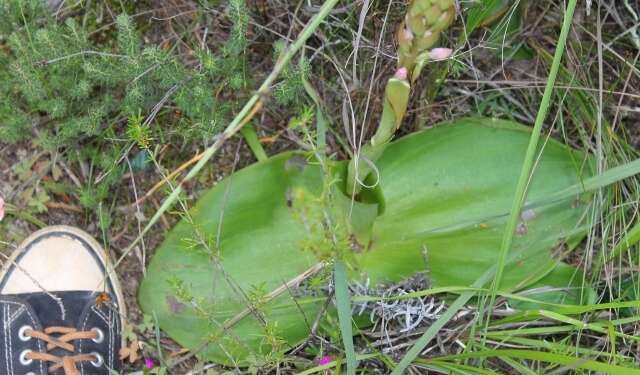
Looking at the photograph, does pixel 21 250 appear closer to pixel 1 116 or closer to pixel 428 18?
pixel 1 116

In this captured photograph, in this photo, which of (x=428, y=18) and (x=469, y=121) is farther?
(x=469, y=121)

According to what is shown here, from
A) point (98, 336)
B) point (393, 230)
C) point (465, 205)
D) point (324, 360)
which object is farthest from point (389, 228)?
point (98, 336)

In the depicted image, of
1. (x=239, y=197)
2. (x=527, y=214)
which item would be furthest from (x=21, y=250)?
(x=527, y=214)

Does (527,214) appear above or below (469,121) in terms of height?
below

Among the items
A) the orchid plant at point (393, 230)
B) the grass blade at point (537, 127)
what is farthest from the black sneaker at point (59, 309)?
the grass blade at point (537, 127)

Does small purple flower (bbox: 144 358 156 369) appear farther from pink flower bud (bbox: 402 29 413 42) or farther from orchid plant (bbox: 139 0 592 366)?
pink flower bud (bbox: 402 29 413 42)

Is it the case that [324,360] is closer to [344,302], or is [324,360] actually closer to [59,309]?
[344,302]

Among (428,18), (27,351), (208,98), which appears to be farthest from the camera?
(27,351)
